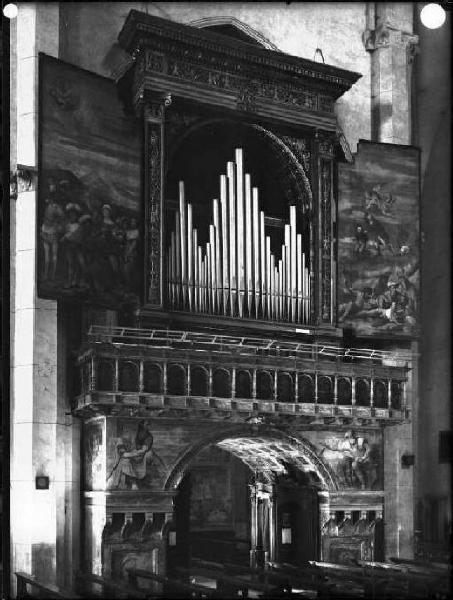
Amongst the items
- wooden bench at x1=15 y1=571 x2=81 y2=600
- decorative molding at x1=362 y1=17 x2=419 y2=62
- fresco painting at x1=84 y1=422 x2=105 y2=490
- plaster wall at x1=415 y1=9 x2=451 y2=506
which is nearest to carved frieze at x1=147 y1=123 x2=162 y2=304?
fresco painting at x1=84 y1=422 x2=105 y2=490

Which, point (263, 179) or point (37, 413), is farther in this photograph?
point (263, 179)

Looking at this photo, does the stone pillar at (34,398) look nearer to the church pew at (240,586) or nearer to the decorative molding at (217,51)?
the decorative molding at (217,51)

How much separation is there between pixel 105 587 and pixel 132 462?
257 cm

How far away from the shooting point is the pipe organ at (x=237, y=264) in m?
23.3

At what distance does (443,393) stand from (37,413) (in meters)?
12.2

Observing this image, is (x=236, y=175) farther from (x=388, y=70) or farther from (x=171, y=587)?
(x=171, y=587)

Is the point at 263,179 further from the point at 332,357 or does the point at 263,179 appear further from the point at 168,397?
the point at 168,397

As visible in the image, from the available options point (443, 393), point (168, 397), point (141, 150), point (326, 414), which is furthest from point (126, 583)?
point (443, 393)

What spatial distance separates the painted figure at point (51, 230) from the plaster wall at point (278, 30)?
12.0ft

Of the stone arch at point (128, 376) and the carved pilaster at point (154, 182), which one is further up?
the carved pilaster at point (154, 182)

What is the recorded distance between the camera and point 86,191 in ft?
73.4

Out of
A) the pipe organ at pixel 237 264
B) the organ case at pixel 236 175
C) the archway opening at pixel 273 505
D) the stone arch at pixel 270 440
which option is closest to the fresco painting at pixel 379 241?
the organ case at pixel 236 175

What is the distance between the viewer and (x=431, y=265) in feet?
95.9

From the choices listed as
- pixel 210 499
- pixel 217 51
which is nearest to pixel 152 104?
pixel 217 51
